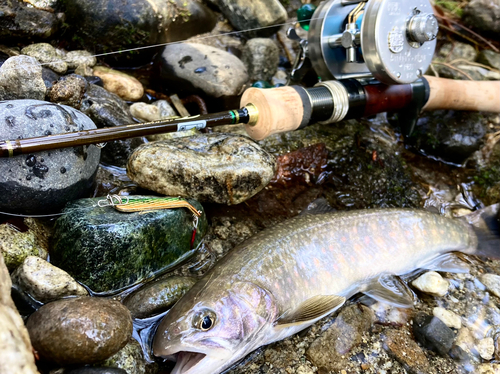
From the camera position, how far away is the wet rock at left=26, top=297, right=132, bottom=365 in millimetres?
2033

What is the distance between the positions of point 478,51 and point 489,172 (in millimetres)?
2572

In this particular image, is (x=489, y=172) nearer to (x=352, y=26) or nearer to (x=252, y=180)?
(x=352, y=26)

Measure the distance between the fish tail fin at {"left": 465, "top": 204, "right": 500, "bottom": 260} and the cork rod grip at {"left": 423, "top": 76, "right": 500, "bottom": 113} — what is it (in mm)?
1168

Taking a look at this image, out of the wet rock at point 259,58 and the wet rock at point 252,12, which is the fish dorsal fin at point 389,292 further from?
the wet rock at point 252,12

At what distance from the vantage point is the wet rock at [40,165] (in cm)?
257

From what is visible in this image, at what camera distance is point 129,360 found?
2340mm

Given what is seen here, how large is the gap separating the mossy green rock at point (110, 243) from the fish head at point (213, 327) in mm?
461

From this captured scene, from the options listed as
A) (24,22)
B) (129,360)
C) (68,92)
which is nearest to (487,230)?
(129,360)

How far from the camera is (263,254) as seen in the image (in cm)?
274

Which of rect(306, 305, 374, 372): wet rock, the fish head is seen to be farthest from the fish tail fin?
the fish head

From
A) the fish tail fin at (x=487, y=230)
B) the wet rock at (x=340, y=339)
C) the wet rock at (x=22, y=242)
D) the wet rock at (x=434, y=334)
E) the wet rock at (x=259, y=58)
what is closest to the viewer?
the wet rock at (x=22, y=242)

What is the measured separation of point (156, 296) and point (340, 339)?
1264 millimetres

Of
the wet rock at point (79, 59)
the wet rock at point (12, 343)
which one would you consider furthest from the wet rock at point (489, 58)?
the wet rock at point (12, 343)

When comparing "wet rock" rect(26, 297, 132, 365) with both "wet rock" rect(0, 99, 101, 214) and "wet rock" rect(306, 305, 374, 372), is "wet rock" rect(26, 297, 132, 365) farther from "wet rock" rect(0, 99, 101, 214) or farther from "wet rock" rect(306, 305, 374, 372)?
"wet rock" rect(306, 305, 374, 372)
